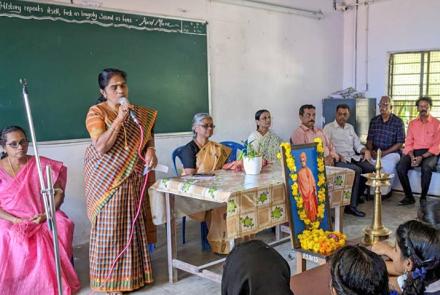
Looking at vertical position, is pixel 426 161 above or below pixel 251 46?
below

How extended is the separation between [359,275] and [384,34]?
18.5 feet

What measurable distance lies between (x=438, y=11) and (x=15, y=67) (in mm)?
4919

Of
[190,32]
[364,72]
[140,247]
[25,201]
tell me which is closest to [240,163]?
[140,247]

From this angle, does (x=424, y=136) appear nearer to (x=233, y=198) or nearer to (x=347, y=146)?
(x=347, y=146)

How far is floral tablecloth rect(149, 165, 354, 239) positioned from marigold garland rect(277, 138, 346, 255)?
0.22 m

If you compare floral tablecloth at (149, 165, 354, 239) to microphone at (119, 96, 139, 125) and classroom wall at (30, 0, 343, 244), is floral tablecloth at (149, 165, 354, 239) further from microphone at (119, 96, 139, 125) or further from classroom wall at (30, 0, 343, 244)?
classroom wall at (30, 0, 343, 244)

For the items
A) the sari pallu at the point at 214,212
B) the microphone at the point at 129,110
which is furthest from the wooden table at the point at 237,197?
the microphone at the point at 129,110

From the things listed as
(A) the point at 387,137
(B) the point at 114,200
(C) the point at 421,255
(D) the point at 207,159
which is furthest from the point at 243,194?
(A) the point at 387,137

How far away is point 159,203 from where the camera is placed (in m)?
3.03

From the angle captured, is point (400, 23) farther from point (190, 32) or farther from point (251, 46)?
point (190, 32)

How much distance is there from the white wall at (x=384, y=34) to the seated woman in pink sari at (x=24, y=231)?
4730mm

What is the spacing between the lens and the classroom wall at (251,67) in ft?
13.1

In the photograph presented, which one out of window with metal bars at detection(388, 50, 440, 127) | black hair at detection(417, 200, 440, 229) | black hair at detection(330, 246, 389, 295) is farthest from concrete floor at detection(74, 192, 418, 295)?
black hair at detection(330, 246, 389, 295)

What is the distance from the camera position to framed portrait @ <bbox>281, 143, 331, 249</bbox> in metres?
2.58
